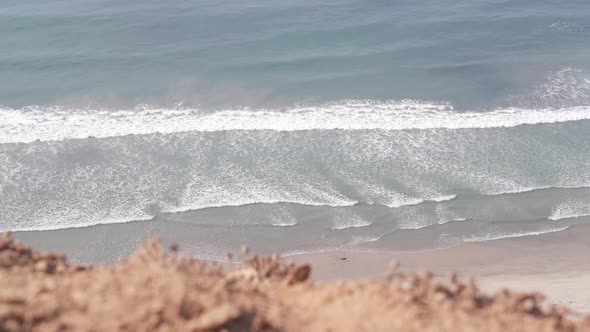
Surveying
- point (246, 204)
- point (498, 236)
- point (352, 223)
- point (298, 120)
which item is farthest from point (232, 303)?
point (298, 120)

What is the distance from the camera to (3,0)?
30.9 meters

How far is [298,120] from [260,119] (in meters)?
1.37

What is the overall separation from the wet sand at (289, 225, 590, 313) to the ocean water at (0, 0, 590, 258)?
16.4 inches

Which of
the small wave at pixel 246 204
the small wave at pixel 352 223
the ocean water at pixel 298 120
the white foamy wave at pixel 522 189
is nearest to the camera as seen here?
the small wave at pixel 352 223

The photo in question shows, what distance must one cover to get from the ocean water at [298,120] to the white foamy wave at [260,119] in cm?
8

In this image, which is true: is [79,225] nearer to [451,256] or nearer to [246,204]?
[246,204]

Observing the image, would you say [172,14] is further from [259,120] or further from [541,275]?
[541,275]

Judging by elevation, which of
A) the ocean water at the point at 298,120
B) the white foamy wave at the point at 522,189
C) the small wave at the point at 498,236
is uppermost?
the ocean water at the point at 298,120

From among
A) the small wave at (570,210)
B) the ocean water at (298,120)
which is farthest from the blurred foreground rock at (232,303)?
the small wave at (570,210)

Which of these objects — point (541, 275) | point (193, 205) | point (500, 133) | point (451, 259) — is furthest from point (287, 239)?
point (500, 133)

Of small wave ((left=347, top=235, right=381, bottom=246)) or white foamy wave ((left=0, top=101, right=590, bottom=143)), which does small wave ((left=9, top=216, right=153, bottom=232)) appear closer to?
white foamy wave ((left=0, top=101, right=590, bottom=143))

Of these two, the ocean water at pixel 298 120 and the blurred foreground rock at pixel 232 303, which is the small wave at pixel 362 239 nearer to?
the ocean water at pixel 298 120

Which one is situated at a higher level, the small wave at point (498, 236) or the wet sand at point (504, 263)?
the small wave at point (498, 236)

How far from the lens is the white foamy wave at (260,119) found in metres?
19.7
